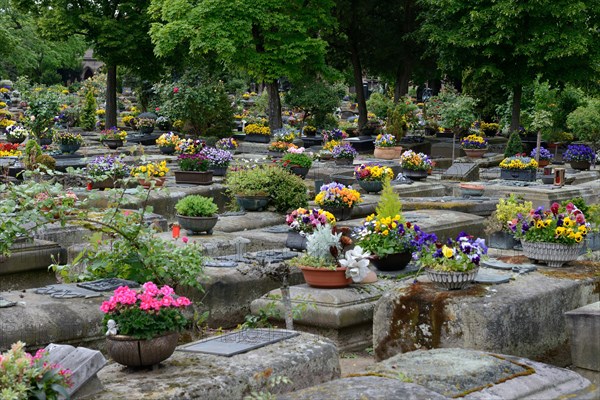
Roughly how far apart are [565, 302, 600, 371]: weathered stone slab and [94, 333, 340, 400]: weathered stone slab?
7.75ft

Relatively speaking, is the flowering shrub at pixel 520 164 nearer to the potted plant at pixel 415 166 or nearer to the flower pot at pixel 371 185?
the potted plant at pixel 415 166

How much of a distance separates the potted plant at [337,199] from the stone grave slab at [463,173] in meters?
9.84

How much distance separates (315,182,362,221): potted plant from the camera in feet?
52.4

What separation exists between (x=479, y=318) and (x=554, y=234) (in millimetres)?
2373

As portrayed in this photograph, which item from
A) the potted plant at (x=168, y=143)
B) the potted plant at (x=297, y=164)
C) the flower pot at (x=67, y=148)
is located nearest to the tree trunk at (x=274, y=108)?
the potted plant at (x=168, y=143)

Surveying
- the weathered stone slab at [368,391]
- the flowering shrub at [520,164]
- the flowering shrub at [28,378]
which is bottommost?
the weathered stone slab at [368,391]

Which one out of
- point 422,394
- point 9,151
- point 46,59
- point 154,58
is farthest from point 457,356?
point 46,59

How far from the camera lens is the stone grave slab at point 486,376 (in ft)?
22.0

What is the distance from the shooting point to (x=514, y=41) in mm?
35969

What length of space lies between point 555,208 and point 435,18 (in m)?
28.4

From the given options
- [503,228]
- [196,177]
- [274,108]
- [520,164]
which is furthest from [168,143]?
[503,228]

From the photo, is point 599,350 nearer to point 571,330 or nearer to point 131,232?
point 571,330

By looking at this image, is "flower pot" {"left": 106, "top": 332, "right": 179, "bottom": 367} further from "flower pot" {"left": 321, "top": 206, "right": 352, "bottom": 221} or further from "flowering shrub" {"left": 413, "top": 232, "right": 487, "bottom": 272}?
"flower pot" {"left": 321, "top": 206, "right": 352, "bottom": 221}

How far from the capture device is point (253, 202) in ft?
57.8
